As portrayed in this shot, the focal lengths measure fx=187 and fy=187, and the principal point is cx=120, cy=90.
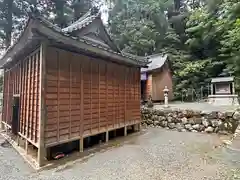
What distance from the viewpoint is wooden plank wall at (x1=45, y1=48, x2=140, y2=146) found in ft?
15.0

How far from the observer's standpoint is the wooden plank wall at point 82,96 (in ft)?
15.0

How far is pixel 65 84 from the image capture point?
193 inches

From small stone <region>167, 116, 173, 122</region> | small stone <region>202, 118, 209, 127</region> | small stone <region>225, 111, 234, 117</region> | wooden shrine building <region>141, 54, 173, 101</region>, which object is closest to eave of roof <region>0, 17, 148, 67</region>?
small stone <region>167, 116, 173, 122</region>

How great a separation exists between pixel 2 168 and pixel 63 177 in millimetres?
1659

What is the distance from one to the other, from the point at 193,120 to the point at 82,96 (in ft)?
17.8

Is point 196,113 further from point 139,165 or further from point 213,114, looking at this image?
point 139,165

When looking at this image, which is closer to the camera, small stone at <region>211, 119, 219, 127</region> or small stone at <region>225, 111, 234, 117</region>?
small stone at <region>225, 111, 234, 117</region>

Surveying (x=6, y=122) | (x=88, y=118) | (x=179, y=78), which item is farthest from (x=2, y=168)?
(x=179, y=78)

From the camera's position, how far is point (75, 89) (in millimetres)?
5199

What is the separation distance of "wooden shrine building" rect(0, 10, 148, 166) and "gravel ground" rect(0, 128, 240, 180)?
0.58m

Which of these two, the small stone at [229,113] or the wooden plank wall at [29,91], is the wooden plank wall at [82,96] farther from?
the small stone at [229,113]

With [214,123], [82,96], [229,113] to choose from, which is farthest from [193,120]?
[82,96]

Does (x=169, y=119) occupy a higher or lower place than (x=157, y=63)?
lower

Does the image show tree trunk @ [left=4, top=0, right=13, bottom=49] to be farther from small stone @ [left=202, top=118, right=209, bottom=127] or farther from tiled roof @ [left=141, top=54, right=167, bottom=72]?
small stone @ [left=202, top=118, right=209, bottom=127]
